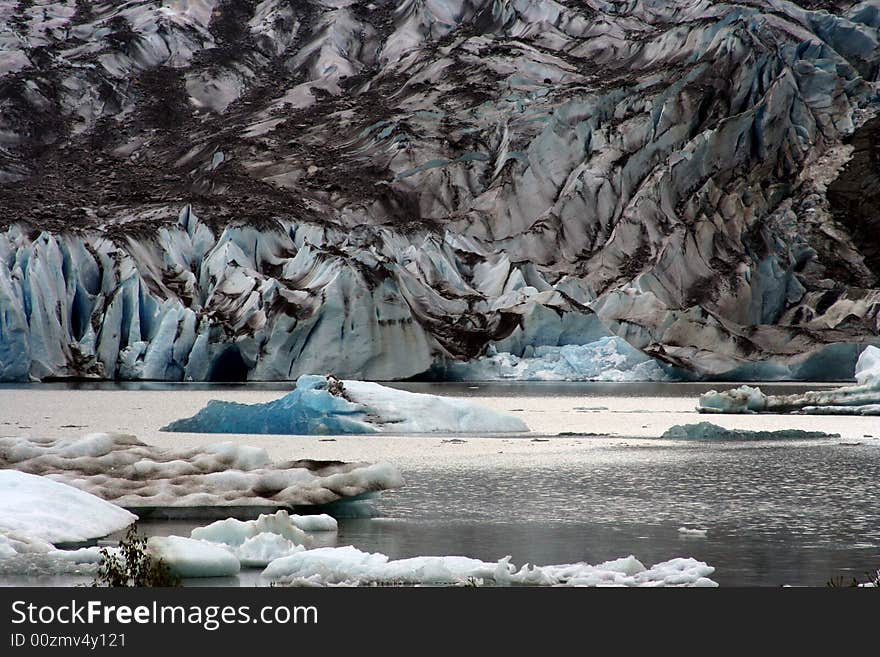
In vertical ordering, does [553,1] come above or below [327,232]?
above

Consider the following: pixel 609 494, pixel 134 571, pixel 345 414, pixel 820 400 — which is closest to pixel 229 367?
pixel 345 414

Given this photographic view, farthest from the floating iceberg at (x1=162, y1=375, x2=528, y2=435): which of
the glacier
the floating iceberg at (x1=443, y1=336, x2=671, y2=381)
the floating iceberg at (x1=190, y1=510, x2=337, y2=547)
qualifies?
the floating iceberg at (x1=443, y1=336, x2=671, y2=381)

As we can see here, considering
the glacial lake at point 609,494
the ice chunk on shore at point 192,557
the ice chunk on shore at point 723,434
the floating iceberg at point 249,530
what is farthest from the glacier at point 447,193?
the ice chunk on shore at point 192,557

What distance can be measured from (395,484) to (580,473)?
429cm

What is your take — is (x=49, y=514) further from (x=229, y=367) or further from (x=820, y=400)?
(x=229, y=367)

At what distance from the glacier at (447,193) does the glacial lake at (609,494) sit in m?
11.3

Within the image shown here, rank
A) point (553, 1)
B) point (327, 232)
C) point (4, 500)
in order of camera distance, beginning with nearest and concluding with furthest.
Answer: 1. point (4, 500)
2. point (327, 232)
3. point (553, 1)

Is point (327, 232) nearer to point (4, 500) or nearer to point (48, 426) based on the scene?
point (48, 426)

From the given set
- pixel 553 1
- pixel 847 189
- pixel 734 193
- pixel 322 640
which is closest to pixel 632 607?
pixel 322 640

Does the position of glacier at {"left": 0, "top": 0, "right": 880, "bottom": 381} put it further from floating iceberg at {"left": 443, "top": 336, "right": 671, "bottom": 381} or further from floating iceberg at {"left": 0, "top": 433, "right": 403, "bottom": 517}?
floating iceberg at {"left": 0, "top": 433, "right": 403, "bottom": 517}

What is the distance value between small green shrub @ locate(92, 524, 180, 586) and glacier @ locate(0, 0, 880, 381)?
26.0 m

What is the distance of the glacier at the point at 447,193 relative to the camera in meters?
34.1

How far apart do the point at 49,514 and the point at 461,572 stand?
319 cm

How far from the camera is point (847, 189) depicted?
49.2 m
